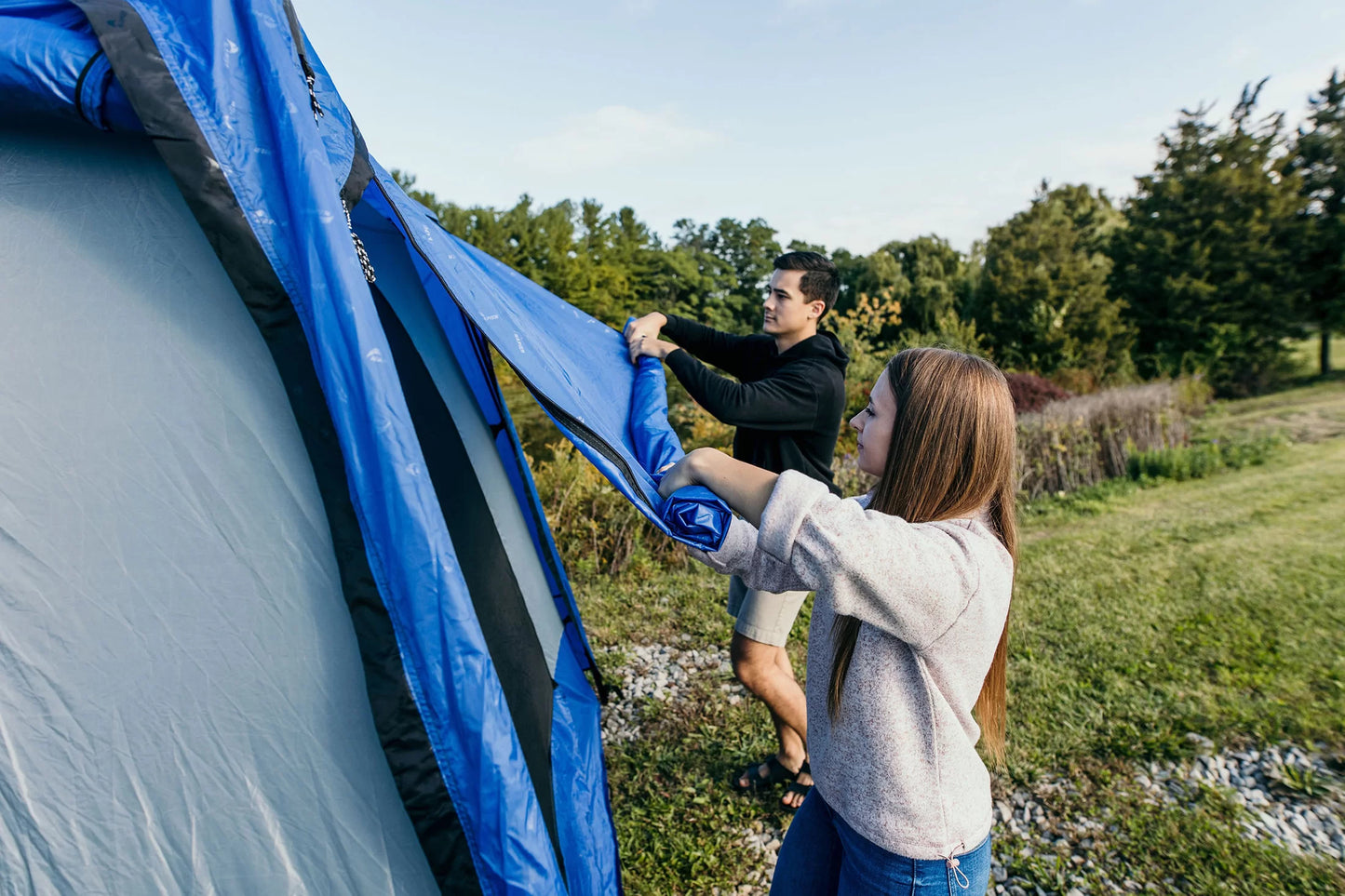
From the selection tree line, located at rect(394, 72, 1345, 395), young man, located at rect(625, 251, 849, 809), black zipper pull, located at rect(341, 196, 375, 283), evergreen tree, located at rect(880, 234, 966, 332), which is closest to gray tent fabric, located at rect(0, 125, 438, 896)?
black zipper pull, located at rect(341, 196, 375, 283)

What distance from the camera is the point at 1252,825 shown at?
8.66 ft

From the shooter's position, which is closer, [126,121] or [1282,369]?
[126,121]

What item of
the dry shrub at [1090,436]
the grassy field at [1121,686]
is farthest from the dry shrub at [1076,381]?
the grassy field at [1121,686]

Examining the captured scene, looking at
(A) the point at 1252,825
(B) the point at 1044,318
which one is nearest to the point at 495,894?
(A) the point at 1252,825

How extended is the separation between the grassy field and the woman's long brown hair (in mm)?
1658

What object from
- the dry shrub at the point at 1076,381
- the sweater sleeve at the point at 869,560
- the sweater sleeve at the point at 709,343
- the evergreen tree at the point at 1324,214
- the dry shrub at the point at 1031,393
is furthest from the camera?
the evergreen tree at the point at 1324,214

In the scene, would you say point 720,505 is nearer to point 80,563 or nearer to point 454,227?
point 80,563

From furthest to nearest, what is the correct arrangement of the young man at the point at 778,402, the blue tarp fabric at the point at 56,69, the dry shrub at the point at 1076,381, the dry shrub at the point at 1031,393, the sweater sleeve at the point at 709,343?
the dry shrub at the point at 1076,381, the dry shrub at the point at 1031,393, the sweater sleeve at the point at 709,343, the young man at the point at 778,402, the blue tarp fabric at the point at 56,69

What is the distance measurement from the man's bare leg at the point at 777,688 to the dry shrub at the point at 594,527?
8.16ft

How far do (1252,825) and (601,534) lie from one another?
3895 millimetres

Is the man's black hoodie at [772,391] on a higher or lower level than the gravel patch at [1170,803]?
higher

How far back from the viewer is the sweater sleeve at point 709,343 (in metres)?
2.72

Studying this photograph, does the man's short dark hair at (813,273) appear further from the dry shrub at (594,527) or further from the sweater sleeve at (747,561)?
the dry shrub at (594,527)

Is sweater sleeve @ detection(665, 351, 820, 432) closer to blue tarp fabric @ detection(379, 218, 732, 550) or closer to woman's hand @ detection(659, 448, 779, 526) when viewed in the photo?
blue tarp fabric @ detection(379, 218, 732, 550)
